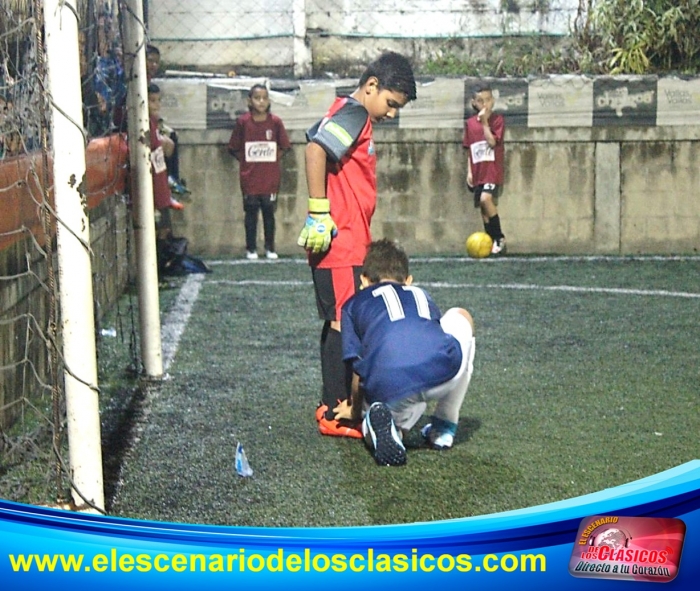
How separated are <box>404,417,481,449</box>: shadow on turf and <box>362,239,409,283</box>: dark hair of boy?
0.72 metres

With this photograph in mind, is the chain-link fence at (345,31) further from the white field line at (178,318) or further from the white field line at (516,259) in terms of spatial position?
the white field line at (178,318)

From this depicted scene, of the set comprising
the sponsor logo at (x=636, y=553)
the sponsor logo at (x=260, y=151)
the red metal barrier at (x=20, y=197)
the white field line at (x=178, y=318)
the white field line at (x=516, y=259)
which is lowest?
the white field line at (x=516, y=259)

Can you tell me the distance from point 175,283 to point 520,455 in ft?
20.2

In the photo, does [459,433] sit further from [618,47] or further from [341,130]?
[618,47]

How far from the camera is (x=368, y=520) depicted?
4223 millimetres

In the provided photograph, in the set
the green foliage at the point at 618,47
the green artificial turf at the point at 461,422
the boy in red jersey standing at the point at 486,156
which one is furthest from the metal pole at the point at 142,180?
the green foliage at the point at 618,47

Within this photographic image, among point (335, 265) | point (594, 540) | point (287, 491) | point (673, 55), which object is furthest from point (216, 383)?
point (673, 55)

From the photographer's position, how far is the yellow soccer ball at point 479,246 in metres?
12.5

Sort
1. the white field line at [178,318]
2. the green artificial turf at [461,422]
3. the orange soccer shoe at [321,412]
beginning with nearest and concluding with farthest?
the green artificial turf at [461,422]
the orange soccer shoe at [321,412]
the white field line at [178,318]

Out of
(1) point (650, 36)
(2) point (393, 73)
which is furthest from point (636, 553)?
(1) point (650, 36)

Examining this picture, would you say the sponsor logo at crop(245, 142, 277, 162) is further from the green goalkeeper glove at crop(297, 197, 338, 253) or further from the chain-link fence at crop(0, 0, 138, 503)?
the green goalkeeper glove at crop(297, 197, 338, 253)

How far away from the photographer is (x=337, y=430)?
5367mm

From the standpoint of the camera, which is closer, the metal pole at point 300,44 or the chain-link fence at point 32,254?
the chain-link fence at point 32,254

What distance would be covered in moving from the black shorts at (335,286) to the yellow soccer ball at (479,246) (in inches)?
284
